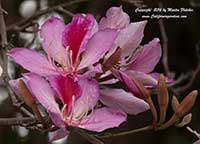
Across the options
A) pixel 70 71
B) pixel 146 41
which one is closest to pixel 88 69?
pixel 70 71

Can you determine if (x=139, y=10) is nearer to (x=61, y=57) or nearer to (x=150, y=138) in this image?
(x=61, y=57)

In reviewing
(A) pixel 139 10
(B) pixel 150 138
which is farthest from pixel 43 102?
(B) pixel 150 138

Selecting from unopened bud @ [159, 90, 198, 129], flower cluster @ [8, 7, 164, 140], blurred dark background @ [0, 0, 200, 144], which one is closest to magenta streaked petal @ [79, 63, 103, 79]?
flower cluster @ [8, 7, 164, 140]

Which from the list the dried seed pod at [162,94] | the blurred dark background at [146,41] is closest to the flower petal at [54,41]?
the dried seed pod at [162,94]

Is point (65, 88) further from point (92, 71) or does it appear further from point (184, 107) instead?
point (184, 107)

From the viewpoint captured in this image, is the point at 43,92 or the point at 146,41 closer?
the point at 43,92

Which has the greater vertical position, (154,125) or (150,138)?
(154,125)

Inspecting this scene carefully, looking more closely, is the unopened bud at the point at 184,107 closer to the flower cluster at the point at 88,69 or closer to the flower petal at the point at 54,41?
the flower cluster at the point at 88,69

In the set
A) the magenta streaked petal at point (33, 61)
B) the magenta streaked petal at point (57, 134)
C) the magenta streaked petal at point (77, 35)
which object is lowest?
the magenta streaked petal at point (57, 134)
